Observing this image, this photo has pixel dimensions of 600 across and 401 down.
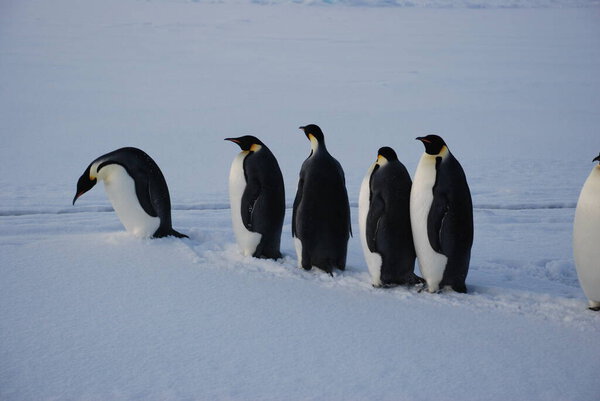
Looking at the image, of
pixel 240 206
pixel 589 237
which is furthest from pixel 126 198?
pixel 589 237

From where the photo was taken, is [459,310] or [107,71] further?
[107,71]

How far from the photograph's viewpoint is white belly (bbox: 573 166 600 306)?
2605 mm

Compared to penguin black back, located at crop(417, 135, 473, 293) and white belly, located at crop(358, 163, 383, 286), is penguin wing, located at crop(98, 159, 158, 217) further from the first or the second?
penguin black back, located at crop(417, 135, 473, 293)

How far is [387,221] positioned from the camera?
2789 millimetres

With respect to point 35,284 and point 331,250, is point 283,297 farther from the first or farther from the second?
point 35,284

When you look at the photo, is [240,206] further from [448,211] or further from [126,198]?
[448,211]

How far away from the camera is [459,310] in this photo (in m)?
2.60

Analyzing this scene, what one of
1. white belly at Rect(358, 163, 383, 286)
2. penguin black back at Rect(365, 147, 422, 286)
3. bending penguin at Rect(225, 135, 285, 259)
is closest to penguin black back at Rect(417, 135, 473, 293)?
penguin black back at Rect(365, 147, 422, 286)

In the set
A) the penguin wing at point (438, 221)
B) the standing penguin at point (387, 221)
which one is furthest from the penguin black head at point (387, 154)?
the penguin wing at point (438, 221)

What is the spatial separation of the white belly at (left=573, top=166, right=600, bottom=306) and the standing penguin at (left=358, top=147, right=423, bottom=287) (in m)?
0.67

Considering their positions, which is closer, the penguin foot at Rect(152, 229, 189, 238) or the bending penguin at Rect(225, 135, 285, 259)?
the bending penguin at Rect(225, 135, 285, 259)

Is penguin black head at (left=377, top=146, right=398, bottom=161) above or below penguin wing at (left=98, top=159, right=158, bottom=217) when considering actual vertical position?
above

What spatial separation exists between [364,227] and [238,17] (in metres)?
17.6

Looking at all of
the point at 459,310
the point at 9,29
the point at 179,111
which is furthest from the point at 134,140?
the point at 9,29
